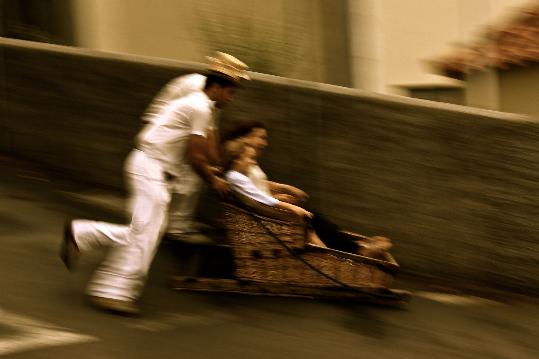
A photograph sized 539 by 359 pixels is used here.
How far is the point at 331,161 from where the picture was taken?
31.3 feet

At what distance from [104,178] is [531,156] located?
161 inches

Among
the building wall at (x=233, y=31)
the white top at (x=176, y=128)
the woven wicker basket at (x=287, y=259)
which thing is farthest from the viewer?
the building wall at (x=233, y=31)

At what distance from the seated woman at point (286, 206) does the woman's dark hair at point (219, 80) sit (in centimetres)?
75

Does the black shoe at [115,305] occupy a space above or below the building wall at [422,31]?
below

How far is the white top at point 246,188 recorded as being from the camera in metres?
8.05

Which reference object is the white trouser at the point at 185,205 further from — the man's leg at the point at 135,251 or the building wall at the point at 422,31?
the building wall at the point at 422,31

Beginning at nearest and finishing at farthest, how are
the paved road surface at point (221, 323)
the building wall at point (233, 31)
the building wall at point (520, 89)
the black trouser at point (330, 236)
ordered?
the paved road surface at point (221, 323) < the black trouser at point (330, 236) < the building wall at point (233, 31) < the building wall at point (520, 89)

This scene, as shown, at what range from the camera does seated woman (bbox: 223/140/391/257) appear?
809cm

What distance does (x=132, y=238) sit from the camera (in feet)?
24.5

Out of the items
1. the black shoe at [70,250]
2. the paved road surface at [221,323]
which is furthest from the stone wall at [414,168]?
the black shoe at [70,250]

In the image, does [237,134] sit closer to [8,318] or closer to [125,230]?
[125,230]

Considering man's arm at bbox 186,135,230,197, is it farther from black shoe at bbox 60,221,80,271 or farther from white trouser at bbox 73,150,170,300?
black shoe at bbox 60,221,80,271

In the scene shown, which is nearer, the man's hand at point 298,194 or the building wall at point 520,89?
the man's hand at point 298,194

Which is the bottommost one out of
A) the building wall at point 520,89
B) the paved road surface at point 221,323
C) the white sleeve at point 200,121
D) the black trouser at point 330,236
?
the paved road surface at point 221,323
